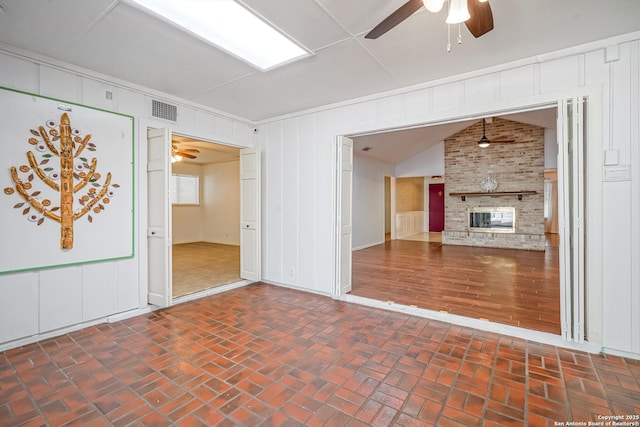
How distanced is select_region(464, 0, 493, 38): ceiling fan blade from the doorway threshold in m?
2.71

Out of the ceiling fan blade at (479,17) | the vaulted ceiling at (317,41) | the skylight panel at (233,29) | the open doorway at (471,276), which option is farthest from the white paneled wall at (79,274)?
the ceiling fan blade at (479,17)

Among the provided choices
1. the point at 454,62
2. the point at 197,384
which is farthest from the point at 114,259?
the point at 454,62

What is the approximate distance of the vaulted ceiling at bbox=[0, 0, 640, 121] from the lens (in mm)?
2092

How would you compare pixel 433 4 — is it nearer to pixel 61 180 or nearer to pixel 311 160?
pixel 311 160

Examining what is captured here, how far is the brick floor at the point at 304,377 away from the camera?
180 cm

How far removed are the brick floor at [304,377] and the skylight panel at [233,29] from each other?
270 centimetres

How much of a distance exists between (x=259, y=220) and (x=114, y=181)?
2.00 m

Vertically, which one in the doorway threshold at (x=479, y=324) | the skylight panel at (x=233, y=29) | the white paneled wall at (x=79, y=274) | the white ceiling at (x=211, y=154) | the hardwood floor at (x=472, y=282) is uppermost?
the white ceiling at (x=211, y=154)

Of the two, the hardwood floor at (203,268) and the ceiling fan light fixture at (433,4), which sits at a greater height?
the ceiling fan light fixture at (433,4)

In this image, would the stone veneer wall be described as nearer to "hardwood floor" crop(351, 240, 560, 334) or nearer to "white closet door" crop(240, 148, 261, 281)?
"hardwood floor" crop(351, 240, 560, 334)

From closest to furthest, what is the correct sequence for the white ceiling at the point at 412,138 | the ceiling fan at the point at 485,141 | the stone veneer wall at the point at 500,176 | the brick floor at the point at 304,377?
1. the brick floor at the point at 304,377
2. the white ceiling at the point at 412,138
3. the ceiling fan at the point at 485,141
4. the stone veneer wall at the point at 500,176

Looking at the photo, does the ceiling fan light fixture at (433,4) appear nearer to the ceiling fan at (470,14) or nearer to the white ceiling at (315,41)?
the ceiling fan at (470,14)

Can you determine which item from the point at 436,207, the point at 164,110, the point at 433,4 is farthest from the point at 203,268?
the point at 436,207

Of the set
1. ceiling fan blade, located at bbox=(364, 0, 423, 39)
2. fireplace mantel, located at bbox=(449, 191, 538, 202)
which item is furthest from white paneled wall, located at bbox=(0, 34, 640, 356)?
fireplace mantel, located at bbox=(449, 191, 538, 202)
